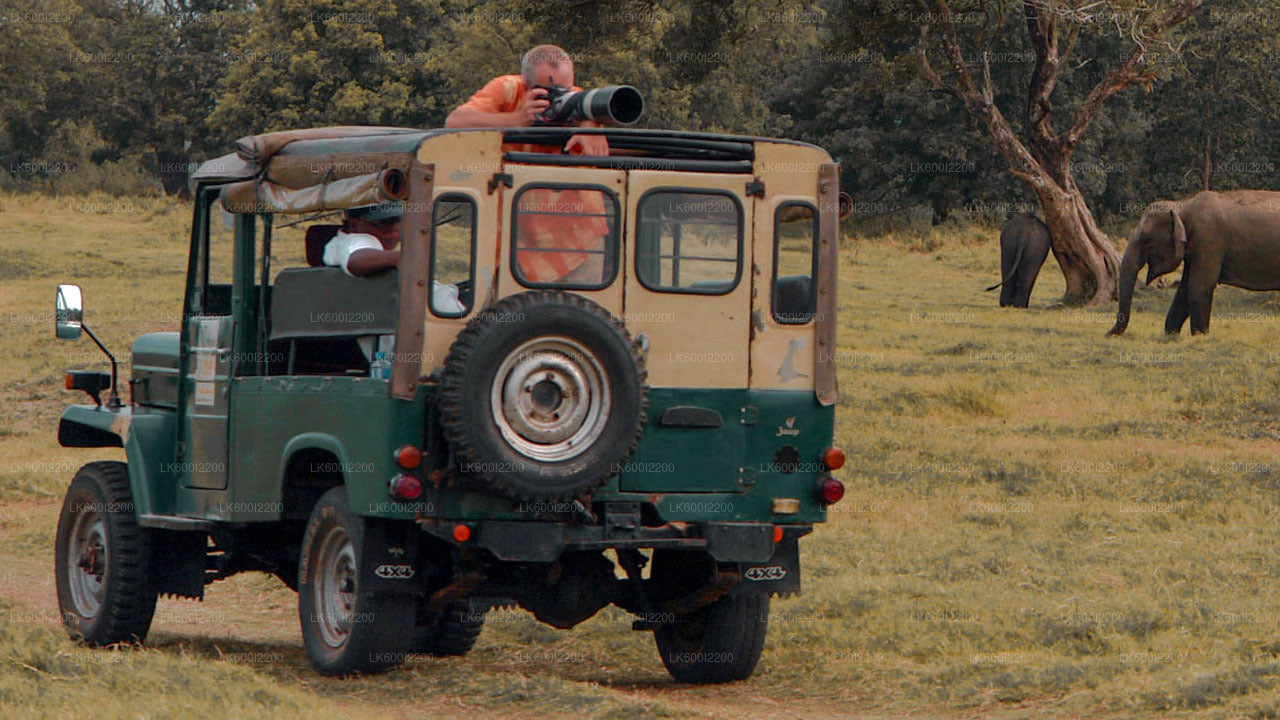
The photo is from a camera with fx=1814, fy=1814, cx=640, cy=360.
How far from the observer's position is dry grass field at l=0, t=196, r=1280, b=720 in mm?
7113

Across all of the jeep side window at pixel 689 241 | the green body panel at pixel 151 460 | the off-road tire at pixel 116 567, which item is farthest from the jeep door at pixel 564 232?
the off-road tire at pixel 116 567

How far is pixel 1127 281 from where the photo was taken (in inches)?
973

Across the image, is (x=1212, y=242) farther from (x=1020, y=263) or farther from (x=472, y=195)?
(x=472, y=195)

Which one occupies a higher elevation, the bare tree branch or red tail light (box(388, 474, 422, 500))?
the bare tree branch

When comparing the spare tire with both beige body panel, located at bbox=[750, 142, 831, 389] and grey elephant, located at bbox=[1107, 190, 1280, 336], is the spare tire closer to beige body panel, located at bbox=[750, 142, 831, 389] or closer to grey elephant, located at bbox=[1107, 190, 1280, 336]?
beige body panel, located at bbox=[750, 142, 831, 389]

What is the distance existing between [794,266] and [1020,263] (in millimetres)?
24039

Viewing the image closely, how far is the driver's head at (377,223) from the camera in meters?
7.88

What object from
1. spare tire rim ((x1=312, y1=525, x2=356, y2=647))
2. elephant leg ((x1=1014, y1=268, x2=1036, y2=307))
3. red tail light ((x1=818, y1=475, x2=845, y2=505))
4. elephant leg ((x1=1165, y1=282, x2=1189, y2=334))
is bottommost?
spare tire rim ((x1=312, y1=525, x2=356, y2=647))

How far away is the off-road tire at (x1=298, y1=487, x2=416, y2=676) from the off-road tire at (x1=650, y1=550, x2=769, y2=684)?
1294 mm

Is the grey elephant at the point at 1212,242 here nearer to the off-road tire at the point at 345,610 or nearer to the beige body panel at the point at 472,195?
the off-road tire at the point at 345,610

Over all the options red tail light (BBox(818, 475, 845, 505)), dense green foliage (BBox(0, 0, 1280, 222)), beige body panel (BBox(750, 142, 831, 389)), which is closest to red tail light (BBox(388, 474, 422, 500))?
beige body panel (BBox(750, 142, 831, 389))

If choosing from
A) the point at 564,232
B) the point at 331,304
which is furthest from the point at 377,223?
the point at 564,232

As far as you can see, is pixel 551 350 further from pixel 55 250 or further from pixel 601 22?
pixel 55 250

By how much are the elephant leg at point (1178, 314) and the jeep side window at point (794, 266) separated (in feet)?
57.7
